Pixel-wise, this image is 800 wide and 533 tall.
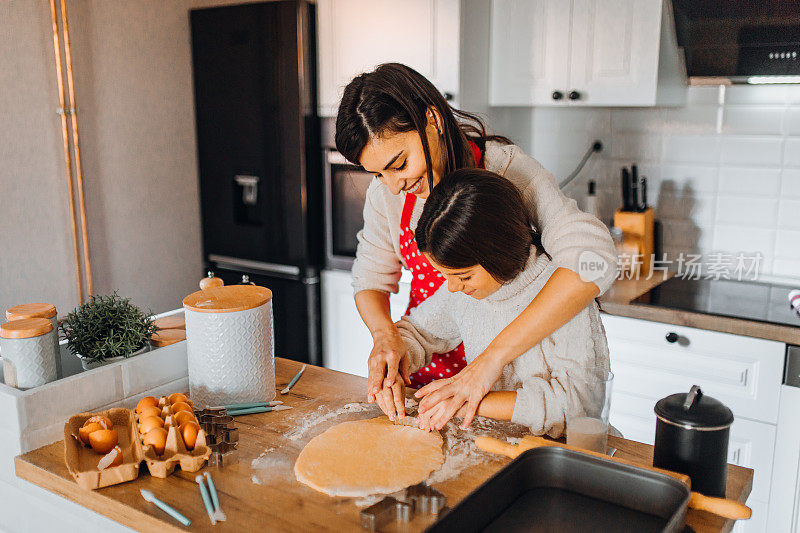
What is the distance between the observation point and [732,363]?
2.07m

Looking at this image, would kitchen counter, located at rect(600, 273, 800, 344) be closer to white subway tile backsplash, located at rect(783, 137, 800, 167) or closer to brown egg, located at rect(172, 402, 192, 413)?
white subway tile backsplash, located at rect(783, 137, 800, 167)

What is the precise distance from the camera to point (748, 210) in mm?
2482

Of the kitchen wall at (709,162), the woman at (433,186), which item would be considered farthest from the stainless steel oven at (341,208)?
the woman at (433,186)

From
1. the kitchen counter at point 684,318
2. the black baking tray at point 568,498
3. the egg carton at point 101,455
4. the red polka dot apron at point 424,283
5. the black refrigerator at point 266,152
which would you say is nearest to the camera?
the black baking tray at point 568,498

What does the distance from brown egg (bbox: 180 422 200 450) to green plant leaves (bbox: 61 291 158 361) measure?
305 mm

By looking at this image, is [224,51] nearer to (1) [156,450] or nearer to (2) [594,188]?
(2) [594,188]

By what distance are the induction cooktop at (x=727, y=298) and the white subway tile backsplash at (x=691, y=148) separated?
17.6 inches

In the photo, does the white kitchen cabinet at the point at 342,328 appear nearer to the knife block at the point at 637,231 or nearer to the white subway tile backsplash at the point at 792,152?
the knife block at the point at 637,231

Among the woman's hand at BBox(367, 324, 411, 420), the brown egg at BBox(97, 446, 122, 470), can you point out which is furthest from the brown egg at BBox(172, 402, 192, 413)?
the woman's hand at BBox(367, 324, 411, 420)

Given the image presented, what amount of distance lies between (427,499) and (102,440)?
571 mm

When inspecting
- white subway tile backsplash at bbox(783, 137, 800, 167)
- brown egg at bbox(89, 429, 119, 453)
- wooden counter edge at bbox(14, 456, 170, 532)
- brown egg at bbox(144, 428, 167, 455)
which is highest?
white subway tile backsplash at bbox(783, 137, 800, 167)

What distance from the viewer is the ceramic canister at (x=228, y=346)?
4.32 ft

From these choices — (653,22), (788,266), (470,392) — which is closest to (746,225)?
(788,266)

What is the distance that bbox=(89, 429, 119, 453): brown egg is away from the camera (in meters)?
1.18
